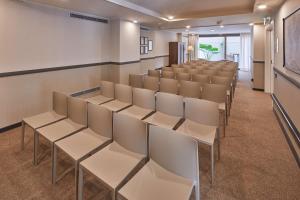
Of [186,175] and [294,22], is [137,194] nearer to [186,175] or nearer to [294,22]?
[186,175]

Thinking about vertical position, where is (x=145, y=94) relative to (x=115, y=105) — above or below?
above

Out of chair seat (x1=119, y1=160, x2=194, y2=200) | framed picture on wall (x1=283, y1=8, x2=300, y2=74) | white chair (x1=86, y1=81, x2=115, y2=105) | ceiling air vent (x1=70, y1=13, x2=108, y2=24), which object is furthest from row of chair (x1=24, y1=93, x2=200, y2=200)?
ceiling air vent (x1=70, y1=13, x2=108, y2=24)

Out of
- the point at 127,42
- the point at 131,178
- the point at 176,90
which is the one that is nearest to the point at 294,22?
the point at 176,90

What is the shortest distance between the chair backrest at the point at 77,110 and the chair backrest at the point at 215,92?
2.17m

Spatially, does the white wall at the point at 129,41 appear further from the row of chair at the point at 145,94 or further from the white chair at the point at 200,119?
the white chair at the point at 200,119

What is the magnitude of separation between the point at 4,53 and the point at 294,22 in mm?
4774

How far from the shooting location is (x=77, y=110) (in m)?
2.71

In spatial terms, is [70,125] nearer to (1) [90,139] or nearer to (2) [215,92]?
(1) [90,139]

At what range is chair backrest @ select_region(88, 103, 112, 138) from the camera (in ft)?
7.56

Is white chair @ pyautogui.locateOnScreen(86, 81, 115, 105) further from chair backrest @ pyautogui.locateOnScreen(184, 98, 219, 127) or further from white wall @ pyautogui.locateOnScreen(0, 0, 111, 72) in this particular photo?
chair backrest @ pyautogui.locateOnScreen(184, 98, 219, 127)

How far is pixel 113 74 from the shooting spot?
644cm

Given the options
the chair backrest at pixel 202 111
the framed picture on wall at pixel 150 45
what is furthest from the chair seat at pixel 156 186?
the framed picture on wall at pixel 150 45

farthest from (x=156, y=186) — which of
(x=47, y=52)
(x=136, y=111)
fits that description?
(x=47, y=52)

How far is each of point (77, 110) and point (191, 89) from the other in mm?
2136
